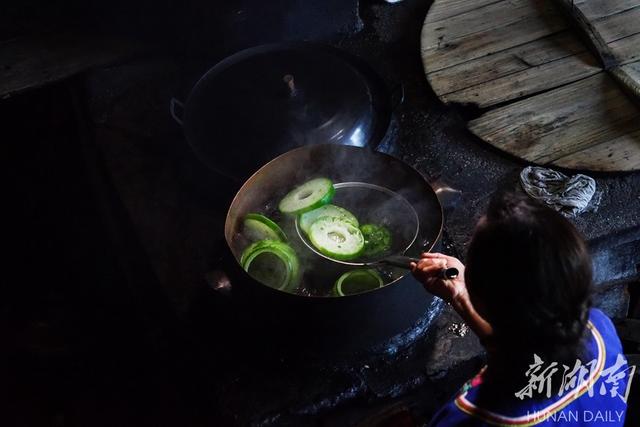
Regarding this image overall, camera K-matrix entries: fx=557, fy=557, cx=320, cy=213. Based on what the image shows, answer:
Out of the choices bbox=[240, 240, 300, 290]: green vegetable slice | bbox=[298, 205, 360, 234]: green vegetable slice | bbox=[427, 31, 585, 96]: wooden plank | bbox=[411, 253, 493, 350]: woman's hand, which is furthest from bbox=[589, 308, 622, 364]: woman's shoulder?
bbox=[427, 31, 585, 96]: wooden plank

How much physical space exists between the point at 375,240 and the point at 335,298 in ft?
1.53

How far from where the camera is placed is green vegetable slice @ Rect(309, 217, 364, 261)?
2.54 meters

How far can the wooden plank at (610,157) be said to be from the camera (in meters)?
3.44

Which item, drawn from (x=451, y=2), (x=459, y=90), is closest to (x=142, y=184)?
(x=459, y=90)

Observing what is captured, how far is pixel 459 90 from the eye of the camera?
400cm

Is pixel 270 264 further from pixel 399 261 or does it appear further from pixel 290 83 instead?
pixel 290 83

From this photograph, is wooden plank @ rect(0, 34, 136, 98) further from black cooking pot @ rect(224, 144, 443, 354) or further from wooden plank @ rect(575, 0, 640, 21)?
wooden plank @ rect(575, 0, 640, 21)

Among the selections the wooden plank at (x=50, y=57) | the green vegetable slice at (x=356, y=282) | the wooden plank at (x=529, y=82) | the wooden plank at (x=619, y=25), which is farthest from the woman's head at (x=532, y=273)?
the wooden plank at (x=50, y=57)

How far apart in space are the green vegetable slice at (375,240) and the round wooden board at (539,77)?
139cm

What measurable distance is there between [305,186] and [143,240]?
1.27 meters

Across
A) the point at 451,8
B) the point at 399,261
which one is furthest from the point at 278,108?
the point at 451,8

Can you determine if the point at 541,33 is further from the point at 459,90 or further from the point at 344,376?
the point at 344,376

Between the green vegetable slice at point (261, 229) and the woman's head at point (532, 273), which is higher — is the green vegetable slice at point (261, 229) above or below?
below

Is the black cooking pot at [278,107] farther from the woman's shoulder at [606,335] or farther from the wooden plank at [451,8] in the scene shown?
the woman's shoulder at [606,335]
